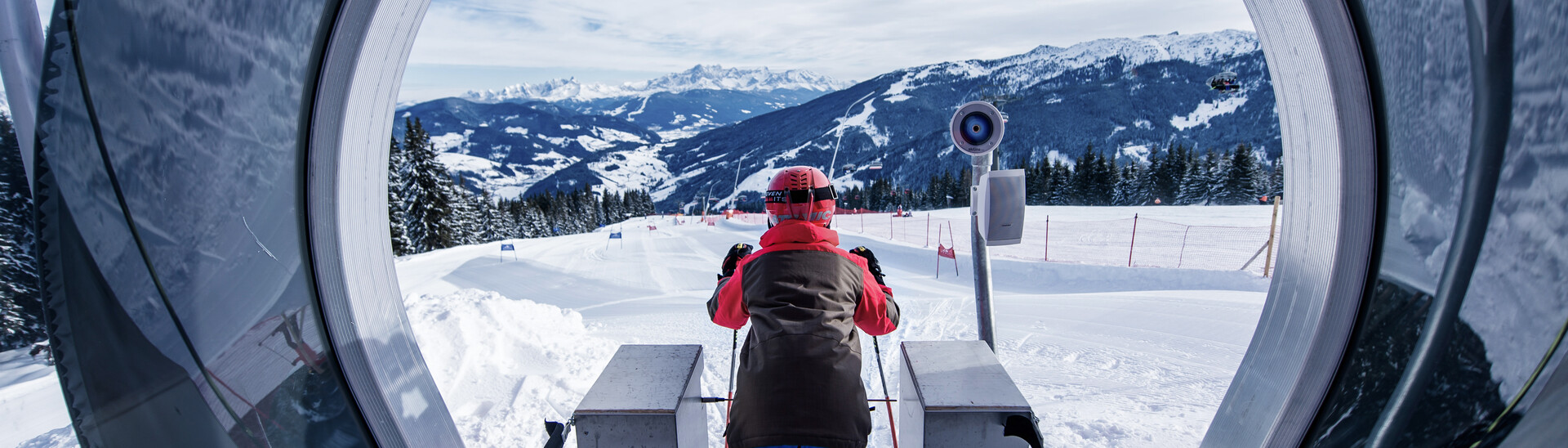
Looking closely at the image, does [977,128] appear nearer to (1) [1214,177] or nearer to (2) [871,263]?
(2) [871,263]

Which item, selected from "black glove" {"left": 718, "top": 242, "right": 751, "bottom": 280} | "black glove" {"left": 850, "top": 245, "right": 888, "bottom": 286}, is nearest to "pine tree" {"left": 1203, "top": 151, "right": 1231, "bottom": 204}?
"black glove" {"left": 850, "top": 245, "right": 888, "bottom": 286}

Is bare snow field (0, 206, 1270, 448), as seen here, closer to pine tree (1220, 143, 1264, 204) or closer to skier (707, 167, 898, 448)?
skier (707, 167, 898, 448)

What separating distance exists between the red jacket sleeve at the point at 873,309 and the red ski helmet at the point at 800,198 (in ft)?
0.94

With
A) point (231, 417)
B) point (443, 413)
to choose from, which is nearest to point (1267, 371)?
point (443, 413)

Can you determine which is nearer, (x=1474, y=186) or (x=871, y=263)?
(x=1474, y=186)

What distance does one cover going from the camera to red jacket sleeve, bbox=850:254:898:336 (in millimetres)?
2590

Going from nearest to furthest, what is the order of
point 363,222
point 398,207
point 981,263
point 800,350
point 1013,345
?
1. point 800,350
2. point 363,222
3. point 981,263
4. point 1013,345
5. point 398,207

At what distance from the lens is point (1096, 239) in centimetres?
2256

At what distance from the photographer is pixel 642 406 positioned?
261cm

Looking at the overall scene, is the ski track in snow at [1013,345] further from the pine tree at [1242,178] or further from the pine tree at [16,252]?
the pine tree at [1242,178]

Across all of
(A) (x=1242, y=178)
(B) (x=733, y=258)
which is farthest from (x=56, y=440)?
(A) (x=1242, y=178)

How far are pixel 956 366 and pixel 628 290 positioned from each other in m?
10.6

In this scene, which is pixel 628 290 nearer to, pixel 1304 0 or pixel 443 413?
pixel 443 413

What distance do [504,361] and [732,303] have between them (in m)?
4.00
